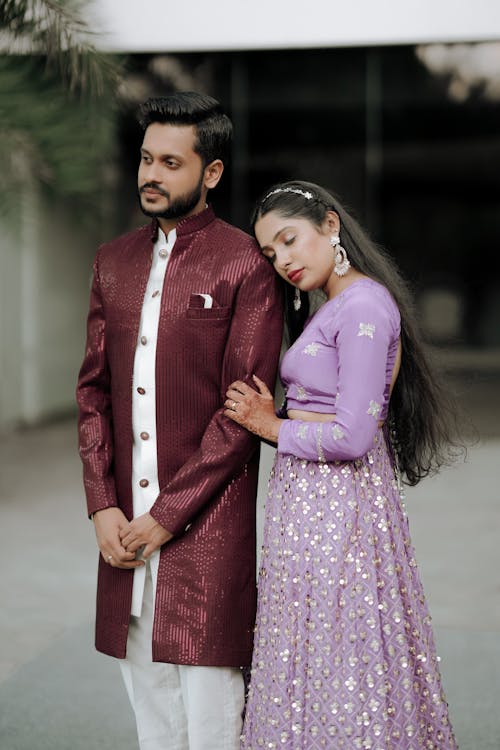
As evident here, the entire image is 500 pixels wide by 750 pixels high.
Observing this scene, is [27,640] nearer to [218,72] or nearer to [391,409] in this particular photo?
[391,409]

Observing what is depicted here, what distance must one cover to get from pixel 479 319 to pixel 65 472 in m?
4.33

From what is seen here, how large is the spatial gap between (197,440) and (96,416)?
23 cm

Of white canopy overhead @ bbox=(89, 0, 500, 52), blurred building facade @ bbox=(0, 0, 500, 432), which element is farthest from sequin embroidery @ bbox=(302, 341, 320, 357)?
blurred building facade @ bbox=(0, 0, 500, 432)

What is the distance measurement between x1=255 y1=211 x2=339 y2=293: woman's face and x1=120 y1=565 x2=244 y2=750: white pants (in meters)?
0.66

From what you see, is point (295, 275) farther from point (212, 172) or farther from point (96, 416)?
point (96, 416)

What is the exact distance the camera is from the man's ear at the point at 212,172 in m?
2.09

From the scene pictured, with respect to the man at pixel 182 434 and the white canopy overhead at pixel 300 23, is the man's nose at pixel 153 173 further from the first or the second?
the white canopy overhead at pixel 300 23

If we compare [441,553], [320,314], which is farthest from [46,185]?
[441,553]

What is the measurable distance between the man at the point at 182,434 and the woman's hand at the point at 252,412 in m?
0.03

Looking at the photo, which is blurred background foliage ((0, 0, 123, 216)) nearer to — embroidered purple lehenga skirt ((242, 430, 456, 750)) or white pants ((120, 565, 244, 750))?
embroidered purple lehenga skirt ((242, 430, 456, 750))

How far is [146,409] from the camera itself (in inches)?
83.6

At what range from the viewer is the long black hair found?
6.82 ft

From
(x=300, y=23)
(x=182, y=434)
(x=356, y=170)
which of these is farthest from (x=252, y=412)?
(x=356, y=170)

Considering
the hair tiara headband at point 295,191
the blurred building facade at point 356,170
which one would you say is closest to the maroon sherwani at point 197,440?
the hair tiara headband at point 295,191
